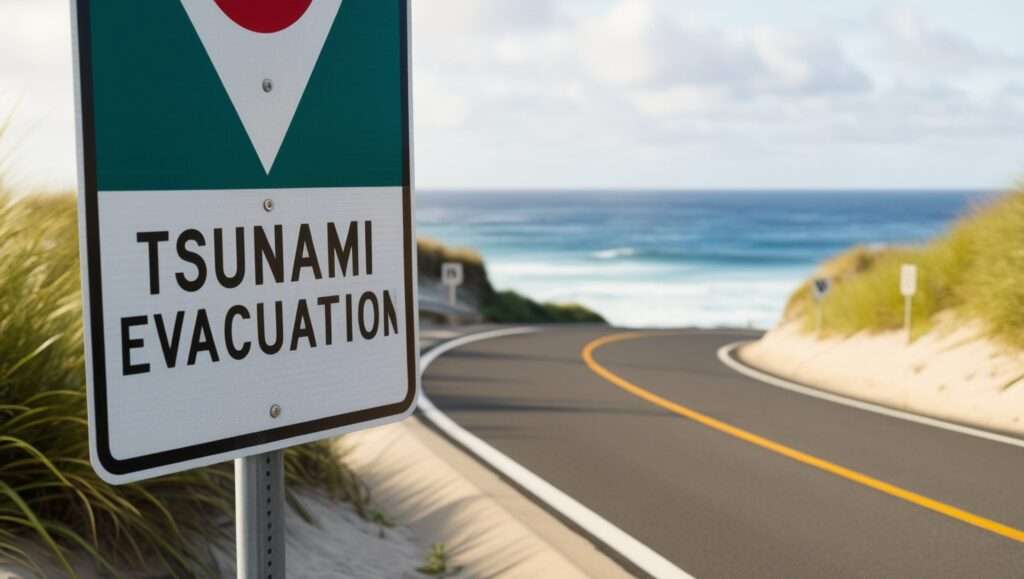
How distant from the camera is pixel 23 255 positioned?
4172 mm

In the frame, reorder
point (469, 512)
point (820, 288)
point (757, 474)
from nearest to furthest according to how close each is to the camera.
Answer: point (469, 512)
point (757, 474)
point (820, 288)

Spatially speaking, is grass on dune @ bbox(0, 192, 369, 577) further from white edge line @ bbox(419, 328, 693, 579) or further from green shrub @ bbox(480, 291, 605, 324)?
green shrub @ bbox(480, 291, 605, 324)

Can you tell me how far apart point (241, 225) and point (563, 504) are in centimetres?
493

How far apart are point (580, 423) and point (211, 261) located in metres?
7.81

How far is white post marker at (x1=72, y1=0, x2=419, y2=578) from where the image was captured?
163cm

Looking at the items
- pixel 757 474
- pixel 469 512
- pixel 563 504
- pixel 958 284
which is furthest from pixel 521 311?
pixel 469 512

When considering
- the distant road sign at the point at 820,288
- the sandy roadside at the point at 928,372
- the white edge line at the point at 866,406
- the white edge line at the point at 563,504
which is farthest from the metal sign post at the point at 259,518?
the distant road sign at the point at 820,288

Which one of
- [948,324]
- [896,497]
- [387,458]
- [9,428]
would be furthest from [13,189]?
[948,324]

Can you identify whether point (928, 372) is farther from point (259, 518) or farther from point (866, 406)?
point (259, 518)

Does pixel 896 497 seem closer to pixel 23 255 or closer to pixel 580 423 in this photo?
pixel 580 423

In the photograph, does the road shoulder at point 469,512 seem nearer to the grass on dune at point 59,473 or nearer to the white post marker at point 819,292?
the grass on dune at point 59,473

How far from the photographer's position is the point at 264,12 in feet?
5.90

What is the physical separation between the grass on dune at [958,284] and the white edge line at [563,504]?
18.3 ft

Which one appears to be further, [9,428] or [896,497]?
[896,497]
